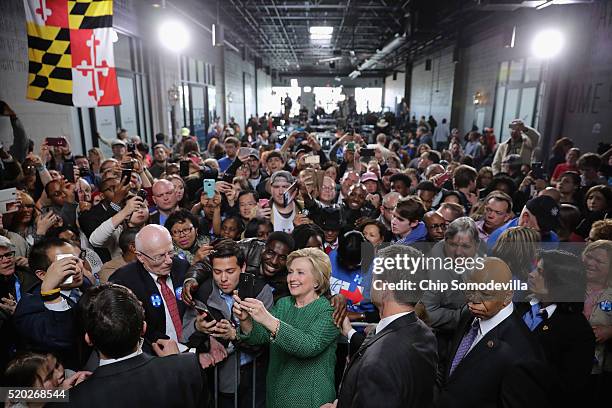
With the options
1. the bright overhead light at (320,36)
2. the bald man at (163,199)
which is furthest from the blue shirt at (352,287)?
the bright overhead light at (320,36)

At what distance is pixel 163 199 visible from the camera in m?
3.89

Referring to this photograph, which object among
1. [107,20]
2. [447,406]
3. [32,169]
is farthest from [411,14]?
[447,406]

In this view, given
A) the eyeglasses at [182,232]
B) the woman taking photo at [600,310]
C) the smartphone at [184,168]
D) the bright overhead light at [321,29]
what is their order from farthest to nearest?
the bright overhead light at [321,29] < the smartphone at [184,168] < the eyeglasses at [182,232] < the woman taking photo at [600,310]

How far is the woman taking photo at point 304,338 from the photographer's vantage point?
6.82ft

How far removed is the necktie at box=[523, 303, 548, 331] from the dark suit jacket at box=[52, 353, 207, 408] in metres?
1.71

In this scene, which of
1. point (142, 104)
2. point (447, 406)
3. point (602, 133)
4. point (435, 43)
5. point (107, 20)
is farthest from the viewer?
point (435, 43)

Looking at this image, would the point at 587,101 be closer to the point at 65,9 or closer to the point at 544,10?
the point at 544,10

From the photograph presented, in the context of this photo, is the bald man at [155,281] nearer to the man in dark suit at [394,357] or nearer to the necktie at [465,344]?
the man in dark suit at [394,357]

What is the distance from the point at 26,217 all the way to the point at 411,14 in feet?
34.6

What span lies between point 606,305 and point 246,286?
2.15 meters

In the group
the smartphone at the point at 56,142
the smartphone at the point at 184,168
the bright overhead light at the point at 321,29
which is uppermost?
the bright overhead light at the point at 321,29

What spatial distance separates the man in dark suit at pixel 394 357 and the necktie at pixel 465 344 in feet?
1.29

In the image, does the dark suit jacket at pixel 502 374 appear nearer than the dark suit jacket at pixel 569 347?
Yes

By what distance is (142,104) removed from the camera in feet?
32.7
